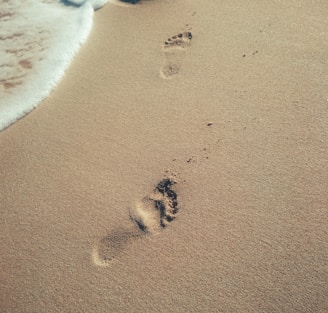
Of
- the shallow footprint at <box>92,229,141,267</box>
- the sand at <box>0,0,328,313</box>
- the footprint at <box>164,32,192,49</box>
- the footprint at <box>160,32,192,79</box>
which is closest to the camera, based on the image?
the sand at <box>0,0,328,313</box>

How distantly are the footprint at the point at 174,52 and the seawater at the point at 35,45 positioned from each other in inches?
31.9

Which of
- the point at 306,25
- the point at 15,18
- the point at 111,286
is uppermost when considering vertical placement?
the point at 15,18

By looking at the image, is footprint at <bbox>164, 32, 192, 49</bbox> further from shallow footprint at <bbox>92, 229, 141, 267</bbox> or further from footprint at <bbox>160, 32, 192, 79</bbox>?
shallow footprint at <bbox>92, 229, 141, 267</bbox>

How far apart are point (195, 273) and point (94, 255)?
0.54 m

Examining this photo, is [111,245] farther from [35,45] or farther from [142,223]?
[35,45]

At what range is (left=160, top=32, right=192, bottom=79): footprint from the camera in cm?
243

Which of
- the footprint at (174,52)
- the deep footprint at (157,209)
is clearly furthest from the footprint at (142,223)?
the footprint at (174,52)

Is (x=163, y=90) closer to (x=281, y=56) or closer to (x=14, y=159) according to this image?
(x=281, y=56)

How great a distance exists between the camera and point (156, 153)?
2064mm

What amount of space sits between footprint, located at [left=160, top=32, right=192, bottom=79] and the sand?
0.01 meters

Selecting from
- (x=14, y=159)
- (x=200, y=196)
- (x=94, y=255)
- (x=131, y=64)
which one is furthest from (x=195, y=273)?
(x=131, y=64)

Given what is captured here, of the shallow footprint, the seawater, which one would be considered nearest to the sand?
the shallow footprint

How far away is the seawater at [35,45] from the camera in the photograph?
265cm

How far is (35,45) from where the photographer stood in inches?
121
